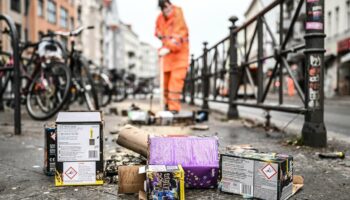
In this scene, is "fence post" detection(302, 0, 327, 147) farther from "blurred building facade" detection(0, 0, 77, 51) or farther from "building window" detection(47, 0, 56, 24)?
"building window" detection(47, 0, 56, 24)

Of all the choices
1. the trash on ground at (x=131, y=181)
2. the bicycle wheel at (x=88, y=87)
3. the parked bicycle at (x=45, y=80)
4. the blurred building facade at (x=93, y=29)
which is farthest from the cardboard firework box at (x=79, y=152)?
the blurred building facade at (x=93, y=29)

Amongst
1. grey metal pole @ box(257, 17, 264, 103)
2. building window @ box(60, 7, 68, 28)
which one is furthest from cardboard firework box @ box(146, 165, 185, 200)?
building window @ box(60, 7, 68, 28)

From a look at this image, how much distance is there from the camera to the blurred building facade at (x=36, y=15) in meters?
31.1

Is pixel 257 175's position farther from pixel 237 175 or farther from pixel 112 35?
pixel 112 35

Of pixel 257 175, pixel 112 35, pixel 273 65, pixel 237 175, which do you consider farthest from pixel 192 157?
pixel 112 35

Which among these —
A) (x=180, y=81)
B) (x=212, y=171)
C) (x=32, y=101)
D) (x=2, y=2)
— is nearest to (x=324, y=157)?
(x=212, y=171)

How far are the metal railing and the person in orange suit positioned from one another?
0.82m

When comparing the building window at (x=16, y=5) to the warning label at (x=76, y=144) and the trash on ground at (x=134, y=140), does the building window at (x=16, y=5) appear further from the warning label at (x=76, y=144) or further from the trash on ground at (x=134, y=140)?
the warning label at (x=76, y=144)

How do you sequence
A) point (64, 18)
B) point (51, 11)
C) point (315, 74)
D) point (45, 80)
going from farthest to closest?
point (64, 18) → point (51, 11) → point (45, 80) → point (315, 74)

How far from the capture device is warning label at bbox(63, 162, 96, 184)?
2.53 metres

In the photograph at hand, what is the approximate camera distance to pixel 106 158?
334cm

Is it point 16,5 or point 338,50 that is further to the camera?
point 16,5

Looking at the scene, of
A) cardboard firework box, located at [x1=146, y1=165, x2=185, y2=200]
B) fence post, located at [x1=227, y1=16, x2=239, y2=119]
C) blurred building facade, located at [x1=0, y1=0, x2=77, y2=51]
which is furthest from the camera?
blurred building facade, located at [x1=0, y1=0, x2=77, y2=51]

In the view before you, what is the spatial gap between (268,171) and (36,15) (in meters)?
35.3
